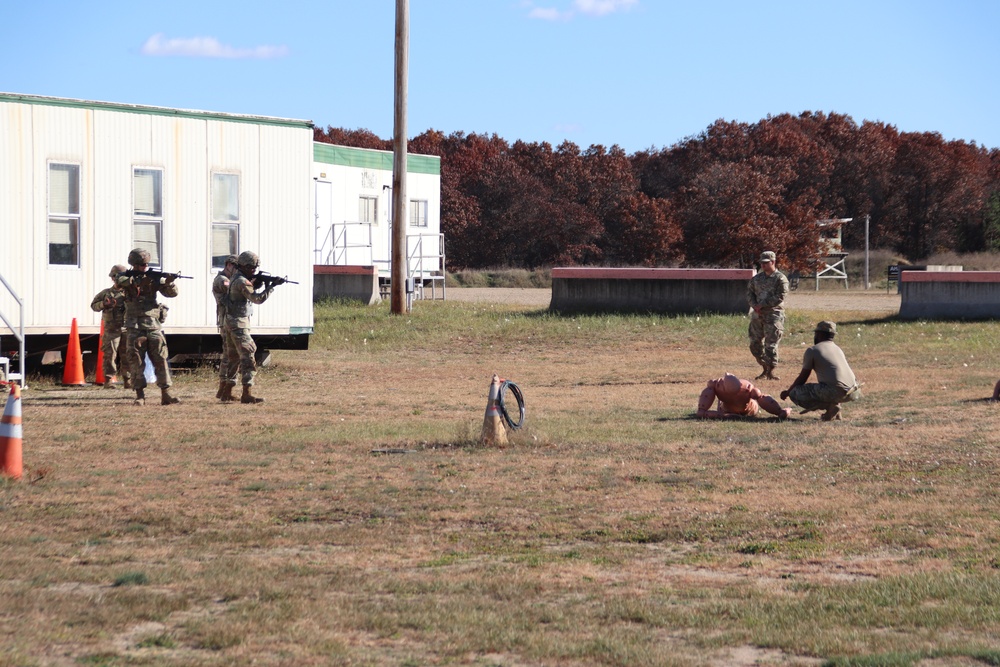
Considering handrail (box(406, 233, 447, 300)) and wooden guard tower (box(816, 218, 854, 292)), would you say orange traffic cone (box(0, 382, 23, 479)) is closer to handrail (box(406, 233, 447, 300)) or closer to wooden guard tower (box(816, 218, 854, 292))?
handrail (box(406, 233, 447, 300))

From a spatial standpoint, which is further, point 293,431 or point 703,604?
point 293,431

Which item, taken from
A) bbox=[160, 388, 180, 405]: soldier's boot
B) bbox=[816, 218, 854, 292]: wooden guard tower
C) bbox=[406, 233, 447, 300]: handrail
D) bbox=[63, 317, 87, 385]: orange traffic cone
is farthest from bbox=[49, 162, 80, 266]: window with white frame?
bbox=[816, 218, 854, 292]: wooden guard tower

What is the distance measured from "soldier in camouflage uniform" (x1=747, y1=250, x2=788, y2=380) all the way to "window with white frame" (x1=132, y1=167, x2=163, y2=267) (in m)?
8.09

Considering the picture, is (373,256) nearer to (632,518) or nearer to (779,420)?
(779,420)

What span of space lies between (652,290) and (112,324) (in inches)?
564

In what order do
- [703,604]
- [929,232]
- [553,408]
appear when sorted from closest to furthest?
[703,604] < [553,408] < [929,232]

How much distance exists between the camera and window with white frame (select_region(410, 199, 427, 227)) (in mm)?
39688

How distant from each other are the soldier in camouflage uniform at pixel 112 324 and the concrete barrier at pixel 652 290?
1281cm

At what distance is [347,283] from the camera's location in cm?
3139

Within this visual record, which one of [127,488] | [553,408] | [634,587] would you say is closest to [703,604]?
[634,587]

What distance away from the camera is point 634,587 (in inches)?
259

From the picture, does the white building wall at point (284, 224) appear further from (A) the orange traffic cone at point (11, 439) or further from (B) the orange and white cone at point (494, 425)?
(A) the orange traffic cone at point (11, 439)

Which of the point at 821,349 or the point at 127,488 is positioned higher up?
the point at 821,349

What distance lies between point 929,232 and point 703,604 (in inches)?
2525
